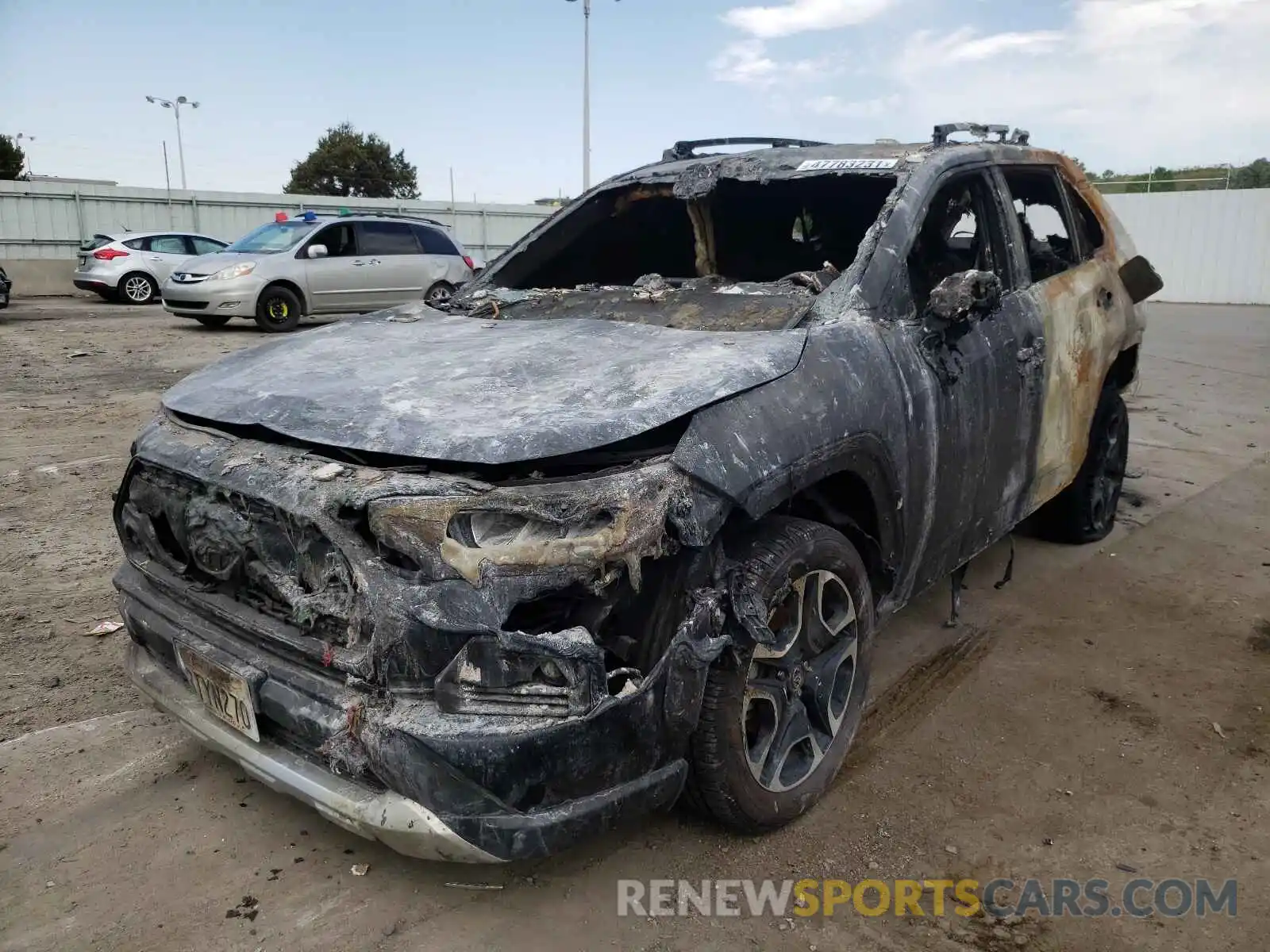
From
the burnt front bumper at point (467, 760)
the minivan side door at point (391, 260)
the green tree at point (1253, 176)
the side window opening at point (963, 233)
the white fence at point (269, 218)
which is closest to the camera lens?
the burnt front bumper at point (467, 760)

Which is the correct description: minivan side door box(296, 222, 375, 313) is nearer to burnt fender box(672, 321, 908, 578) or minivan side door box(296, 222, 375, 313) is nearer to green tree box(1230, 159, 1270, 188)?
burnt fender box(672, 321, 908, 578)

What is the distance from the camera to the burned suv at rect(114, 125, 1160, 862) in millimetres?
1962

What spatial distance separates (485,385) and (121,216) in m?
24.1

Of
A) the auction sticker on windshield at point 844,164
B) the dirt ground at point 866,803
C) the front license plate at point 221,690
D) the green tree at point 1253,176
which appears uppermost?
the green tree at point 1253,176

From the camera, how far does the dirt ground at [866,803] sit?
88.9 inches

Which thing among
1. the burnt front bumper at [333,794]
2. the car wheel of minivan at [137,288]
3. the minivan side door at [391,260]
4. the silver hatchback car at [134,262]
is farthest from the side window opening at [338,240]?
the burnt front bumper at [333,794]

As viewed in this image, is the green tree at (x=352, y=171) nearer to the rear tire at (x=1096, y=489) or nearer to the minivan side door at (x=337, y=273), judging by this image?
the minivan side door at (x=337, y=273)

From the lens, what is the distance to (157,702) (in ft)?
8.44

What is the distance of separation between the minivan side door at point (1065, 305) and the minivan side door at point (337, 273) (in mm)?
10559

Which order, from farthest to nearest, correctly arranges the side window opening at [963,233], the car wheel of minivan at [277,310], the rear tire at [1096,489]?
the car wheel of minivan at [277,310] < the rear tire at [1096,489] < the side window opening at [963,233]

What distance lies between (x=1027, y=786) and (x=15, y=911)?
273cm

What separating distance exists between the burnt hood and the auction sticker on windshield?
42.2 inches

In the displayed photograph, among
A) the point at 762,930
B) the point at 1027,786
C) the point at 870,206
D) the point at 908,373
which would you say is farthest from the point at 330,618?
the point at 870,206

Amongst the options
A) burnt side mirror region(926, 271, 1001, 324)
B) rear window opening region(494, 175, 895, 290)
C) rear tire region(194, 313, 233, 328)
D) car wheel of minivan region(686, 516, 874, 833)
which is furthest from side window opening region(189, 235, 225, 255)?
car wheel of minivan region(686, 516, 874, 833)
